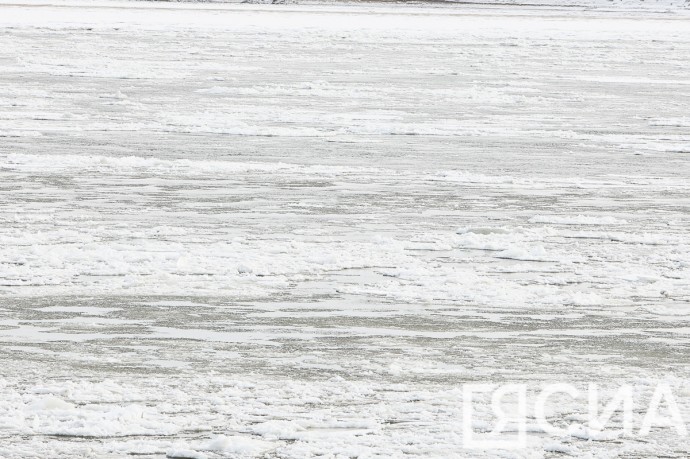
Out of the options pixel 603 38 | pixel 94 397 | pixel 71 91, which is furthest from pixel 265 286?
pixel 603 38

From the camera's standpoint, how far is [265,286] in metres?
5.84

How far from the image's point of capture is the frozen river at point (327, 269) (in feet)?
13.2

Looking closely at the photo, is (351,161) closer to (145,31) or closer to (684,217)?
(684,217)

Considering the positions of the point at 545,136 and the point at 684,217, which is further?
the point at 545,136

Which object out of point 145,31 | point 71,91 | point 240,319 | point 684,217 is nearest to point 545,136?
point 684,217

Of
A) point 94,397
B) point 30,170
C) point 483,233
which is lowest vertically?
point 94,397

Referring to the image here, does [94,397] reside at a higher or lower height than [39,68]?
lower

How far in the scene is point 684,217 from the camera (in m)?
7.81

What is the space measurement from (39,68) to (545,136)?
9022mm

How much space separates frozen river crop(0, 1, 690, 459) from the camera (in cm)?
404

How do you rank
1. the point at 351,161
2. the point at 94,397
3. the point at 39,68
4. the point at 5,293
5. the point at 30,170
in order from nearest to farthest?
1. the point at 94,397
2. the point at 5,293
3. the point at 30,170
4. the point at 351,161
5. the point at 39,68

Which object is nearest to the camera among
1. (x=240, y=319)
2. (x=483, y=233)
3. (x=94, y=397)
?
(x=94, y=397)

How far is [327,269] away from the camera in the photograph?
621 centimetres

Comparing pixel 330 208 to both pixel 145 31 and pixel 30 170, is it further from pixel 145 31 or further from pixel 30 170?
pixel 145 31
